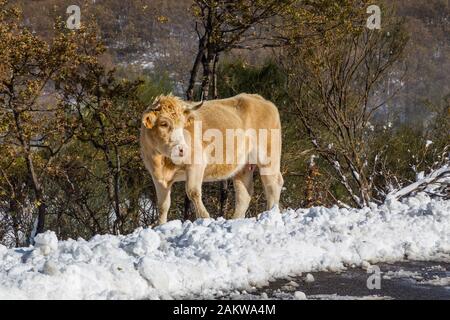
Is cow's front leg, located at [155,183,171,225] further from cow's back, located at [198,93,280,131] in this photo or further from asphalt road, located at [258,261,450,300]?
asphalt road, located at [258,261,450,300]

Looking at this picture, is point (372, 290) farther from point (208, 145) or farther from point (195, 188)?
point (208, 145)

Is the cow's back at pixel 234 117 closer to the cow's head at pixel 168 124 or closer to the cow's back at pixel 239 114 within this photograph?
the cow's back at pixel 239 114

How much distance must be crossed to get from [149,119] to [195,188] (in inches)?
47.4

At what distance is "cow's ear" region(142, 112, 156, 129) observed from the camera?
1006 centimetres

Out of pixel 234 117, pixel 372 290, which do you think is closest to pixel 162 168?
pixel 234 117

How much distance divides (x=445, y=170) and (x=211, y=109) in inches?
209

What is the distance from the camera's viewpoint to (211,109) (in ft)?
37.2

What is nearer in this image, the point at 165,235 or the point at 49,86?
the point at 165,235

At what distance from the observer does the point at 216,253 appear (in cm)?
623

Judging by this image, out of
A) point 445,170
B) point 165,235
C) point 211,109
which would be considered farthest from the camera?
point 445,170

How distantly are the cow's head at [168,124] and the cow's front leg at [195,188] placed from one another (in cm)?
45

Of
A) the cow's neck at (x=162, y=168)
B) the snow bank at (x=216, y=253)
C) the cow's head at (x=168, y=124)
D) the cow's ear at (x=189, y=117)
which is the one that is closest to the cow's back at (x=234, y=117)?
the cow's ear at (x=189, y=117)

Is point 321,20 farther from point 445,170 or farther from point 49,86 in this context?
point 49,86

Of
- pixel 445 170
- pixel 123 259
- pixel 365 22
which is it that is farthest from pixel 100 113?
pixel 123 259
